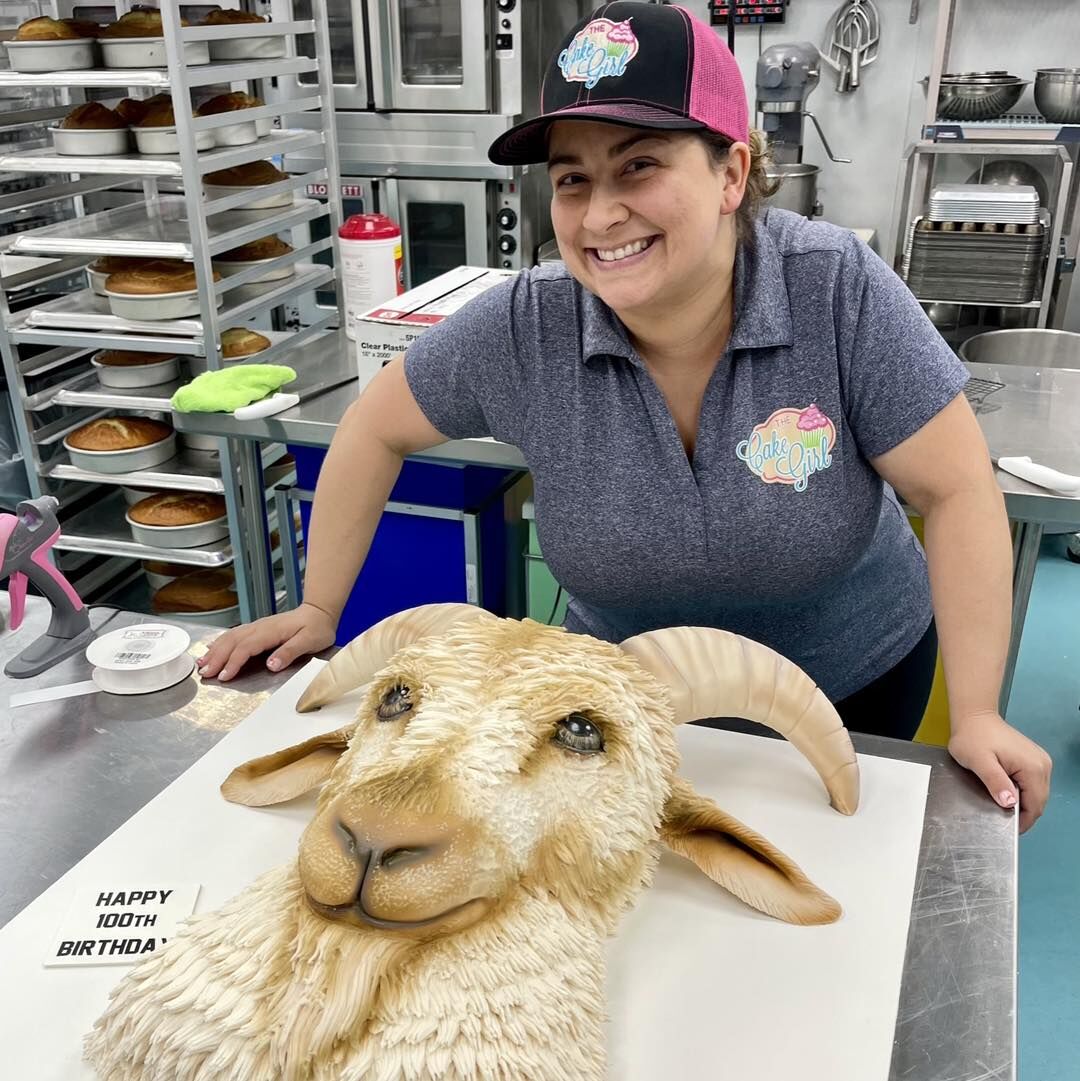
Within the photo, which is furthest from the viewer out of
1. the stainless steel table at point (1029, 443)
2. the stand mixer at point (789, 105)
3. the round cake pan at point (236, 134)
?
the stand mixer at point (789, 105)

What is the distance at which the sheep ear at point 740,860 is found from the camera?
958 millimetres

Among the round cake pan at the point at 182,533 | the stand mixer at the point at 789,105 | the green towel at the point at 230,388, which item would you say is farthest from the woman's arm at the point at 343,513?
the stand mixer at the point at 789,105

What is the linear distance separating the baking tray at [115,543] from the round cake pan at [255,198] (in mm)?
920

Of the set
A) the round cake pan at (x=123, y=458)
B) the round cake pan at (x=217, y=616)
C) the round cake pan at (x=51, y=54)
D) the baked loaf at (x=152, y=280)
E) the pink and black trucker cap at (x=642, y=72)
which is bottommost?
the round cake pan at (x=217, y=616)

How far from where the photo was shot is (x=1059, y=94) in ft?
11.8

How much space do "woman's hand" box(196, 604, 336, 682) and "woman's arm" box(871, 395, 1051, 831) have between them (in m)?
0.80

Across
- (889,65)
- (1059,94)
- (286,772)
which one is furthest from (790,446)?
(889,65)

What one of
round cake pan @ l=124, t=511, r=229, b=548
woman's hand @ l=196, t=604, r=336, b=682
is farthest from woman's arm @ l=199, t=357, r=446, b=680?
round cake pan @ l=124, t=511, r=229, b=548

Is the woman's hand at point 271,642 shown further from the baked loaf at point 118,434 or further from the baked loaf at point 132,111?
the baked loaf at point 132,111

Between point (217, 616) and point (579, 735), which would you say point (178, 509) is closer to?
point (217, 616)

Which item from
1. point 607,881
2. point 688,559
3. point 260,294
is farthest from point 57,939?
point 260,294

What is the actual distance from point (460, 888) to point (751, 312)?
0.77 m

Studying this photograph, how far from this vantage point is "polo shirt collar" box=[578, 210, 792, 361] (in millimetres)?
1217

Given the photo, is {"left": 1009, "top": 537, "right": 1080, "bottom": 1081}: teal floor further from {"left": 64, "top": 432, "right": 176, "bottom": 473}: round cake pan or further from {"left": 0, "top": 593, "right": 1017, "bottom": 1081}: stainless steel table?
{"left": 64, "top": 432, "right": 176, "bottom": 473}: round cake pan
